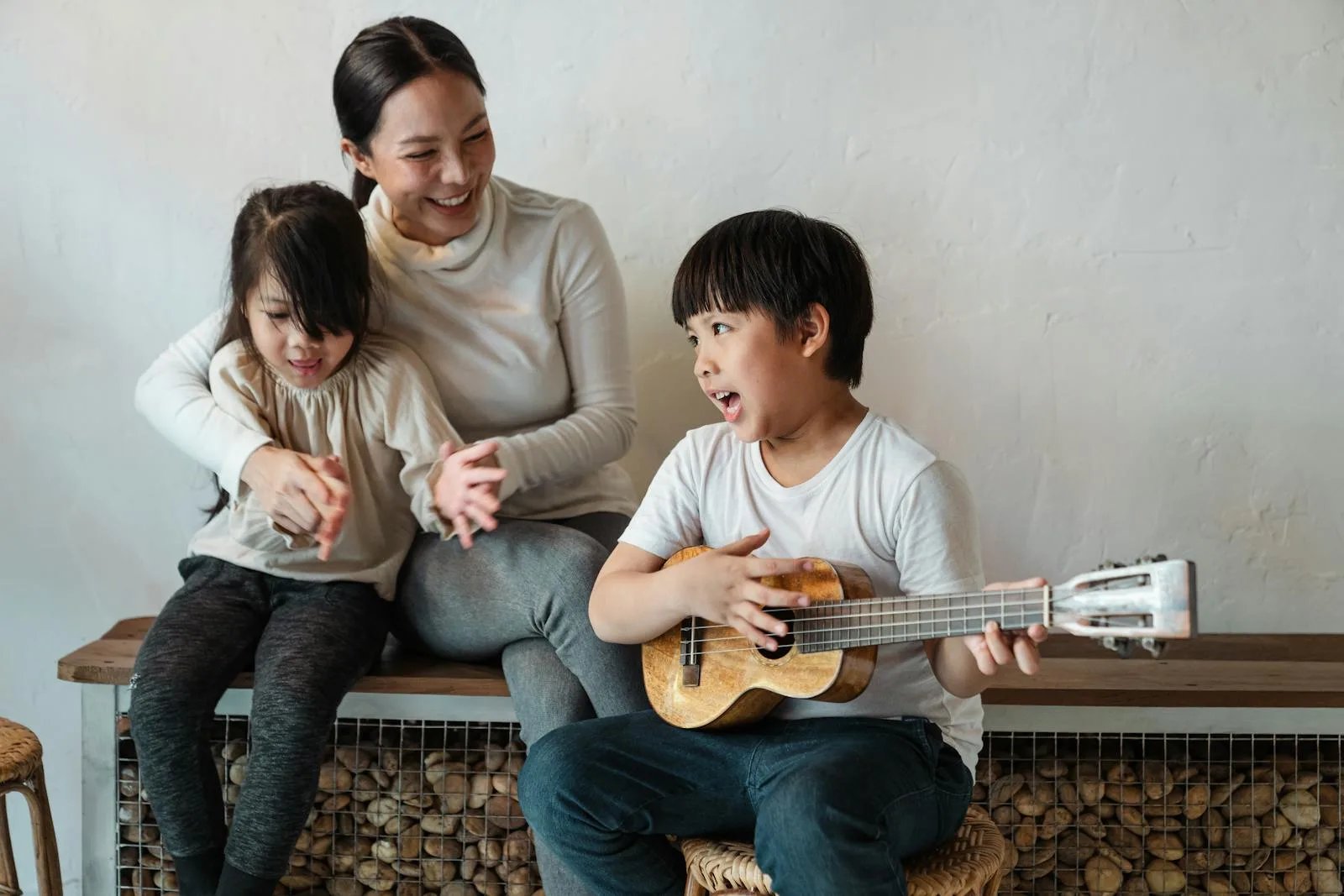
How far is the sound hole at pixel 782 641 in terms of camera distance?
140 centimetres

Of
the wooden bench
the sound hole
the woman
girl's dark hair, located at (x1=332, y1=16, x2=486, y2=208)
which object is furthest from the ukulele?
girl's dark hair, located at (x1=332, y1=16, x2=486, y2=208)

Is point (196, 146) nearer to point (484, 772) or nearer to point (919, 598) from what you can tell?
point (484, 772)

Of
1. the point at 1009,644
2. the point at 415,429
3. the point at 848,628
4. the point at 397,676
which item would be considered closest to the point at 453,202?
the point at 415,429

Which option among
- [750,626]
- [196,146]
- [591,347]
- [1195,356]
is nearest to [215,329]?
[196,146]

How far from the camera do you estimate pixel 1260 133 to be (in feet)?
6.73

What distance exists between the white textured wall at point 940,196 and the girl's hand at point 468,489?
22.9 inches

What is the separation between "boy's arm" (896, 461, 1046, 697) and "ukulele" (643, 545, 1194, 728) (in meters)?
0.06

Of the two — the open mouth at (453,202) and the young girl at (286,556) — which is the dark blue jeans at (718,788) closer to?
the young girl at (286,556)

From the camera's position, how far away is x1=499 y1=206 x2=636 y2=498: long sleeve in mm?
1912

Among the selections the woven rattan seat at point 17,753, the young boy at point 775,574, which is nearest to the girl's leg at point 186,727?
the woven rattan seat at point 17,753

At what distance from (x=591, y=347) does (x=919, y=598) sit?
2.66ft

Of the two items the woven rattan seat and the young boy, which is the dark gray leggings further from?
the young boy

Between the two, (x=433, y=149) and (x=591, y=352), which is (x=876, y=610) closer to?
(x=591, y=352)

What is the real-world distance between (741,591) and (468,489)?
1.44 feet
